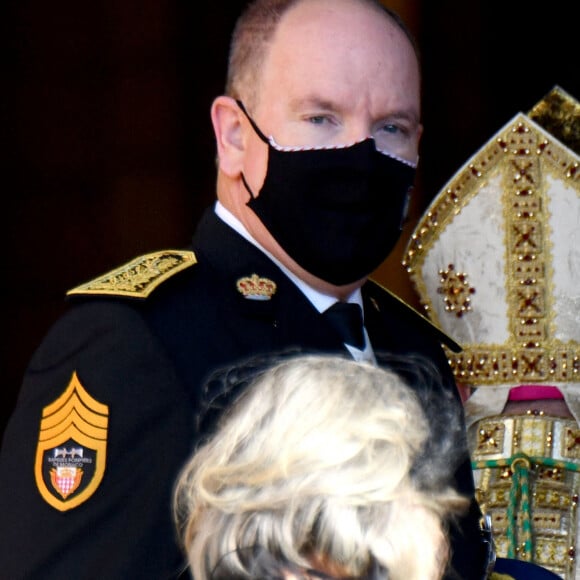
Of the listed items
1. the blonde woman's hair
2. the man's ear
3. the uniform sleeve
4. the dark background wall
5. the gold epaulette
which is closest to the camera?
the blonde woman's hair

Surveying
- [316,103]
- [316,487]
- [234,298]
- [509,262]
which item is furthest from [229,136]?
[316,487]

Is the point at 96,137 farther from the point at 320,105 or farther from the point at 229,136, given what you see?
the point at 320,105

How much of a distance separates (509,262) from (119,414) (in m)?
1.00

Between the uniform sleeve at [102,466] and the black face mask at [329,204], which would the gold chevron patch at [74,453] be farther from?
the black face mask at [329,204]

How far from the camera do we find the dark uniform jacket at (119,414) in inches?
82.5

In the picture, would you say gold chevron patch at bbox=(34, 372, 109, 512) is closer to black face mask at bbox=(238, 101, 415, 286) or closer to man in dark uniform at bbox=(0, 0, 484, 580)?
man in dark uniform at bbox=(0, 0, 484, 580)

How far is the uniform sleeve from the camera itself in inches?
82.4

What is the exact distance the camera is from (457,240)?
2.92 m

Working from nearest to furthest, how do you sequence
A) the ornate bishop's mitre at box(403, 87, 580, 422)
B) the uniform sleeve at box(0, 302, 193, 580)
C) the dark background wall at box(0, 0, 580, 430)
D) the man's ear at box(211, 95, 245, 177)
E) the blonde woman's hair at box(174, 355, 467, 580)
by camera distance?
1. the blonde woman's hair at box(174, 355, 467, 580)
2. the uniform sleeve at box(0, 302, 193, 580)
3. the man's ear at box(211, 95, 245, 177)
4. the ornate bishop's mitre at box(403, 87, 580, 422)
5. the dark background wall at box(0, 0, 580, 430)

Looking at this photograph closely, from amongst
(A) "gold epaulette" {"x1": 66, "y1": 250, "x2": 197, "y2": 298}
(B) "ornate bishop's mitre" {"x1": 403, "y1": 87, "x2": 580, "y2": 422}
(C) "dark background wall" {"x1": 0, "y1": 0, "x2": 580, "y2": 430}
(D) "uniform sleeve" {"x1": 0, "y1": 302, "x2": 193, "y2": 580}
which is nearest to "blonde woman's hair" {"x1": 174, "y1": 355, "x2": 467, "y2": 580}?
(D) "uniform sleeve" {"x1": 0, "y1": 302, "x2": 193, "y2": 580}

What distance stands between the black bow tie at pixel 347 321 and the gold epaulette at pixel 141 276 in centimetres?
22

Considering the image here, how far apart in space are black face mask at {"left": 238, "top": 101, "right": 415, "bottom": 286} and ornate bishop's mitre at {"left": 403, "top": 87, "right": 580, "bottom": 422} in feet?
1.79

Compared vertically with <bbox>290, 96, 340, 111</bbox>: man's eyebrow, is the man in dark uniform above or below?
below

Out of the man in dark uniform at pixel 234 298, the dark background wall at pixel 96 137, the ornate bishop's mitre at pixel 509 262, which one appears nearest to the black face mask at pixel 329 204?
the man in dark uniform at pixel 234 298
